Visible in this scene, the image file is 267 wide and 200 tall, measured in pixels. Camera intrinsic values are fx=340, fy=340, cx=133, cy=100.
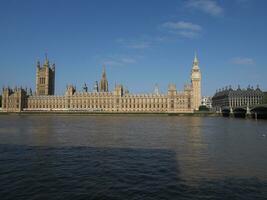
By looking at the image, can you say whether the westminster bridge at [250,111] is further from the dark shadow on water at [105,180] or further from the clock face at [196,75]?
the dark shadow on water at [105,180]

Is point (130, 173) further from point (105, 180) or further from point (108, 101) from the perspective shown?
point (108, 101)

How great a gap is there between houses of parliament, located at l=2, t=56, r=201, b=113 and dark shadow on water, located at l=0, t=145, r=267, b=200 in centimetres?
13821

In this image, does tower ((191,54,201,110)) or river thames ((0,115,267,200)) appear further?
tower ((191,54,201,110))

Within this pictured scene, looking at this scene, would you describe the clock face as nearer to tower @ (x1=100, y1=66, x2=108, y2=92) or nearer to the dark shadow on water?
tower @ (x1=100, y1=66, x2=108, y2=92)

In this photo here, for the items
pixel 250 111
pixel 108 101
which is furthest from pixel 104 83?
pixel 250 111

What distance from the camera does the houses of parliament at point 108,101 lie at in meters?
161

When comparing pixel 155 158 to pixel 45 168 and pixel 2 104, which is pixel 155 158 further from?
pixel 2 104

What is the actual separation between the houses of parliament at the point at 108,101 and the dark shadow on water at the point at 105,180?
453 ft

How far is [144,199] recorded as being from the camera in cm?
1320

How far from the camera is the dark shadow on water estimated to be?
13750mm

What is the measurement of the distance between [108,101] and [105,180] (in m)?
152

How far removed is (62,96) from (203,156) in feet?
511

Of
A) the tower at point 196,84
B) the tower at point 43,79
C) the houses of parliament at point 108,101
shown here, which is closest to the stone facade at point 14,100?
the houses of parliament at point 108,101

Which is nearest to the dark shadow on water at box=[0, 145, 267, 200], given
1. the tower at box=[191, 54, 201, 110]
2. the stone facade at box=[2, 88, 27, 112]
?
the tower at box=[191, 54, 201, 110]
